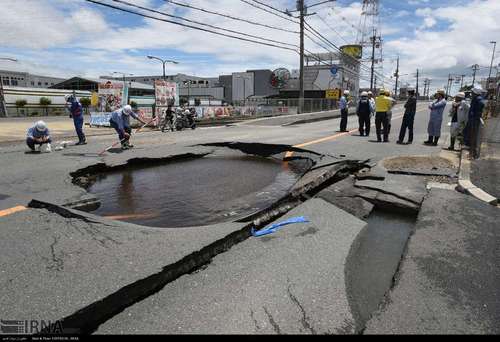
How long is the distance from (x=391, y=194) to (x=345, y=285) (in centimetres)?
296

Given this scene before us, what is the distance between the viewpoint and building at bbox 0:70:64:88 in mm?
66438

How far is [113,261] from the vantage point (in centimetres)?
304

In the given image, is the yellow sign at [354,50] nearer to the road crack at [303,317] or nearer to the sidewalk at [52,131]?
the sidewalk at [52,131]

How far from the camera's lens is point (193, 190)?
6352mm

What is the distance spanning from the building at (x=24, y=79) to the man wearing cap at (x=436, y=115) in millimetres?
74771

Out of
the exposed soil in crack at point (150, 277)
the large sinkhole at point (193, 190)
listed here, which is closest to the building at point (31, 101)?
the large sinkhole at point (193, 190)

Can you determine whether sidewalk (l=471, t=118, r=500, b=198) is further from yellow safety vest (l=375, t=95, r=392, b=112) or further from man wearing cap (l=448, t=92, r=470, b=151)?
yellow safety vest (l=375, t=95, r=392, b=112)

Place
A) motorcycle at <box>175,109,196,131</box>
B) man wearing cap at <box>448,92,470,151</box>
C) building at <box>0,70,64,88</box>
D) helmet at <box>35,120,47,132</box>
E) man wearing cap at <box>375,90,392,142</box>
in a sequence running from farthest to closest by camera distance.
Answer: building at <box>0,70,64,88</box>
motorcycle at <box>175,109,196,131</box>
man wearing cap at <box>375,90,392,142</box>
helmet at <box>35,120,47,132</box>
man wearing cap at <box>448,92,470,151</box>

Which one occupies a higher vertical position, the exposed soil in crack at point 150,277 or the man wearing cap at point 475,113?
the man wearing cap at point 475,113

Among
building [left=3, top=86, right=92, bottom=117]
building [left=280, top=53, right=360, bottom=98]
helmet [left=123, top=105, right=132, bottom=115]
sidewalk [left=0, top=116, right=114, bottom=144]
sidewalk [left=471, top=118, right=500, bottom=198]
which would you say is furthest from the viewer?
A: building [left=280, top=53, right=360, bottom=98]

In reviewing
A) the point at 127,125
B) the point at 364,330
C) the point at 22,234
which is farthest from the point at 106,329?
the point at 127,125

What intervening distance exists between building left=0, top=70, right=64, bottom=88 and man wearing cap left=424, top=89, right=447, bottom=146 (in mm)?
74771

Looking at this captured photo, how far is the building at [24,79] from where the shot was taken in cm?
6644

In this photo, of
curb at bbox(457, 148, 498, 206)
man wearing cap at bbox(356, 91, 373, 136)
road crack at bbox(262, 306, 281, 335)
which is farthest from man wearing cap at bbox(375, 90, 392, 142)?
road crack at bbox(262, 306, 281, 335)
